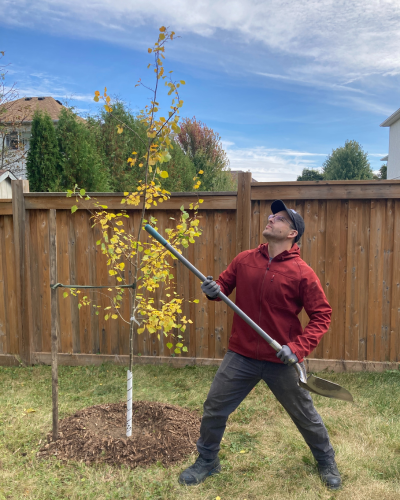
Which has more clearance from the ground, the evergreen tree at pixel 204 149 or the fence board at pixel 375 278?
the evergreen tree at pixel 204 149

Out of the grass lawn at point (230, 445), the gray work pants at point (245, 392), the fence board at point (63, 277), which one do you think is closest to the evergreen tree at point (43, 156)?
the fence board at point (63, 277)

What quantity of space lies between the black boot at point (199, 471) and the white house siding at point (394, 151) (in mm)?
23227

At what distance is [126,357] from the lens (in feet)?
16.1

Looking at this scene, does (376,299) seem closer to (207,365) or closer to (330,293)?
(330,293)

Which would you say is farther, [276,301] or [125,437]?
[125,437]

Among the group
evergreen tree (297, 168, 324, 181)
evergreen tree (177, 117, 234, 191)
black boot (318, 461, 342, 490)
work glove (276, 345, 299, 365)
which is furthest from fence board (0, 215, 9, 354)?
evergreen tree (297, 168, 324, 181)

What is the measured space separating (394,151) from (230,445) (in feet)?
81.7

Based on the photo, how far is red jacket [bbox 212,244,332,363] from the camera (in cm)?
257

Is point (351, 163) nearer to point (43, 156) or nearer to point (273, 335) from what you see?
point (43, 156)

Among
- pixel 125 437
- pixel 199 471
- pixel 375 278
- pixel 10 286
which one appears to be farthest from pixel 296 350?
pixel 10 286

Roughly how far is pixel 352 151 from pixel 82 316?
102ft

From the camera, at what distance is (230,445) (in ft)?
10.5

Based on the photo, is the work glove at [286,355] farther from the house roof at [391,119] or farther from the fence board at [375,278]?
the house roof at [391,119]

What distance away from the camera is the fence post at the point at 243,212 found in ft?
14.8
